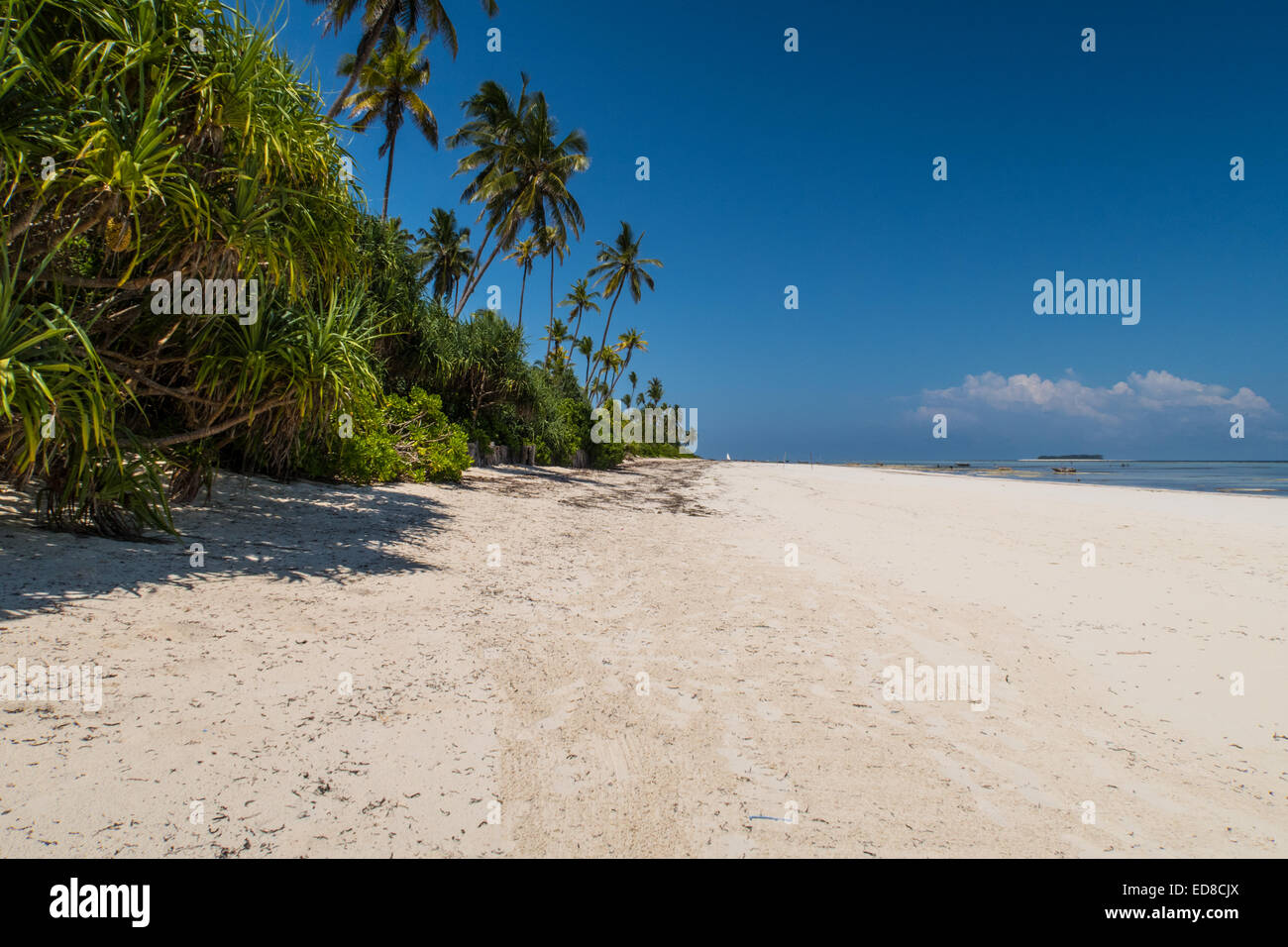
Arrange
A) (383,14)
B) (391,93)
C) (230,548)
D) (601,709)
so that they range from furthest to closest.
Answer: (391,93) < (383,14) < (230,548) < (601,709)

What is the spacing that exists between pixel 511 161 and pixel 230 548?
93.7 ft

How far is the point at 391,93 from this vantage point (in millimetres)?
26859

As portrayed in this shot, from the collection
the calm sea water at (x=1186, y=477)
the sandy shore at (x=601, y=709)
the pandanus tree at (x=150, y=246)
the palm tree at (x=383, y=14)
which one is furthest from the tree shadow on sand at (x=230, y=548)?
the calm sea water at (x=1186, y=477)

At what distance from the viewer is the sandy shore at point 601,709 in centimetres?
224

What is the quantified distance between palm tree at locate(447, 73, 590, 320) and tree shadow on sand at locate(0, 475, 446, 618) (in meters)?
21.7

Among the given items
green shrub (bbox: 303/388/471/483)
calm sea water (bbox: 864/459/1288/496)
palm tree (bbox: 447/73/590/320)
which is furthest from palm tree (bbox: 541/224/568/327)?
calm sea water (bbox: 864/459/1288/496)

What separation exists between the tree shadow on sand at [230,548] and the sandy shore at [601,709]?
0.13 feet

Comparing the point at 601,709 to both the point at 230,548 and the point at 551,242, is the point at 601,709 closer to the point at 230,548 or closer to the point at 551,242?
the point at 230,548

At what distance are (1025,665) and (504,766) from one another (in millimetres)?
3968

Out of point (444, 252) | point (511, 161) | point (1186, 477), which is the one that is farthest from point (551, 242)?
point (1186, 477)

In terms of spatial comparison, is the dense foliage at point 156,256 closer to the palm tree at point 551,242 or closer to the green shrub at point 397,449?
the green shrub at point 397,449

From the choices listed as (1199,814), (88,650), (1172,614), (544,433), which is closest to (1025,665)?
(1199,814)

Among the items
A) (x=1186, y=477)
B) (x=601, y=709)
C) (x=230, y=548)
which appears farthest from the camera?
(x=1186, y=477)

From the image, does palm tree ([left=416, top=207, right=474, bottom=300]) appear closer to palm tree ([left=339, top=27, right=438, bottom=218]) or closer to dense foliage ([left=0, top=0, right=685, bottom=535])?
palm tree ([left=339, top=27, right=438, bottom=218])
